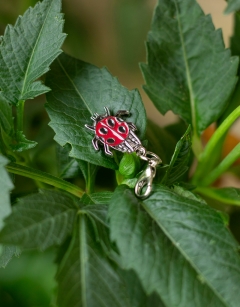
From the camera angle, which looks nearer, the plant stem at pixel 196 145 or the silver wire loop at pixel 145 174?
the silver wire loop at pixel 145 174

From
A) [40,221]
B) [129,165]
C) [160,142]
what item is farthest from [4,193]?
[160,142]

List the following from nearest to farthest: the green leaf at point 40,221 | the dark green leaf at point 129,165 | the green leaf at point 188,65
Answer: the green leaf at point 40,221 < the dark green leaf at point 129,165 < the green leaf at point 188,65

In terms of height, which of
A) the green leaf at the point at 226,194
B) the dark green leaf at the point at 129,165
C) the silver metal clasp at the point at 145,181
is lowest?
the green leaf at the point at 226,194

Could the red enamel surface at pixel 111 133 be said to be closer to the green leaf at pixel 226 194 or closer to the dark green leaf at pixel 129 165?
the dark green leaf at pixel 129 165

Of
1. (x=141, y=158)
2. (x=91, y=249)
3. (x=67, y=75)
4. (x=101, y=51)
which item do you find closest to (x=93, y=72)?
(x=67, y=75)

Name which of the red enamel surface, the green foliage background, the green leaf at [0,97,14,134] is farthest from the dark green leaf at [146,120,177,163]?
the green leaf at [0,97,14,134]

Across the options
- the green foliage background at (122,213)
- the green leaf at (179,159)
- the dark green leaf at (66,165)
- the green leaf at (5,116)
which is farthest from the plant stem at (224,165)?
the green leaf at (5,116)

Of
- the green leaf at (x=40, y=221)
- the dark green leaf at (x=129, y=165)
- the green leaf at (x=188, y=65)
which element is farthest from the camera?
the green leaf at (x=188, y=65)
